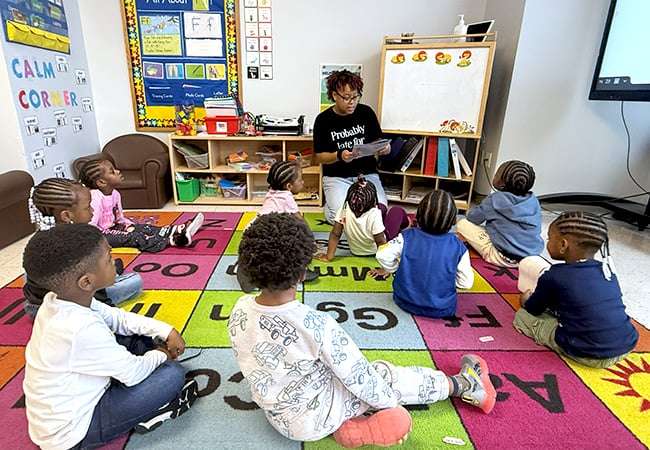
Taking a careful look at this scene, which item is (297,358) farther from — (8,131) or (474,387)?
(8,131)

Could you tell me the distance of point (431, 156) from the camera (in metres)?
3.31

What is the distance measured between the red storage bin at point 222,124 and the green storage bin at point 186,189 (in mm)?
488

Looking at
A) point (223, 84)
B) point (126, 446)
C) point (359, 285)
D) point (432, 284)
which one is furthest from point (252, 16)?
point (126, 446)

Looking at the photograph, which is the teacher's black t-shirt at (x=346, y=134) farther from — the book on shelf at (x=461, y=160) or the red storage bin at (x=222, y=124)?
the red storage bin at (x=222, y=124)

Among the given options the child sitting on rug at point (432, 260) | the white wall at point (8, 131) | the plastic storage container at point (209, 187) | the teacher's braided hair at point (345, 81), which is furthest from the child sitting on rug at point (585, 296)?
the white wall at point (8, 131)

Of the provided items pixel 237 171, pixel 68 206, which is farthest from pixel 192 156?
pixel 68 206

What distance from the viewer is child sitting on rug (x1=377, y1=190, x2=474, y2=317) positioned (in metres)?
1.71

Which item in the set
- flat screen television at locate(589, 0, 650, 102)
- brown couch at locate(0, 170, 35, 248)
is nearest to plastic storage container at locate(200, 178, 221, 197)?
brown couch at locate(0, 170, 35, 248)

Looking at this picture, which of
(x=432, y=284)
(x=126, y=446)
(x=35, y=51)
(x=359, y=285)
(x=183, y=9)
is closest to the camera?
(x=126, y=446)

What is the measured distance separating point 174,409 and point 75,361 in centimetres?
40

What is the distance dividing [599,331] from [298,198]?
102 inches

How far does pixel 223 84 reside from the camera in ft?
12.0

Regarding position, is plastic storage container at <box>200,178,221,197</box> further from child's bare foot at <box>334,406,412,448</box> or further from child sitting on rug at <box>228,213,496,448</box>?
child's bare foot at <box>334,406,412,448</box>

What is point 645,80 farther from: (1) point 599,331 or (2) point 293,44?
(2) point 293,44
